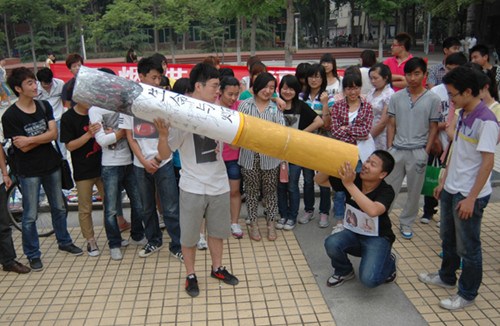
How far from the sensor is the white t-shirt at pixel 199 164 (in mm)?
3449

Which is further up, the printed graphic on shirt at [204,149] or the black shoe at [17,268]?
the printed graphic on shirt at [204,149]

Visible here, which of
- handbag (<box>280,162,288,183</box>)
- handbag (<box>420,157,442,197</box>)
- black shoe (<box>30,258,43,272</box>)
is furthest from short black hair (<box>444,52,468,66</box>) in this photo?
black shoe (<box>30,258,43,272</box>)

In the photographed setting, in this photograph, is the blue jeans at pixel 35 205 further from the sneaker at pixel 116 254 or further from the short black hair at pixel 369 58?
the short black hair at pixel 369 58

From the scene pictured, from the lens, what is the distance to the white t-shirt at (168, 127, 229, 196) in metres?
3.45

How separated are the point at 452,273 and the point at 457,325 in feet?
1.85

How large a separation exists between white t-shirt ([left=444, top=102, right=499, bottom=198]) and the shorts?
6.02 ft

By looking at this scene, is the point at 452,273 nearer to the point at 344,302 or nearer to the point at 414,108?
the point at 344,302

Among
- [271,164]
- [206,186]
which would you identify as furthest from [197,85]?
[271,164]

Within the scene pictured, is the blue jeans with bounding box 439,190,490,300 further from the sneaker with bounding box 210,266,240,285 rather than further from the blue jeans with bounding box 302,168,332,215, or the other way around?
the sneaker with bounding box 210,266,240,285

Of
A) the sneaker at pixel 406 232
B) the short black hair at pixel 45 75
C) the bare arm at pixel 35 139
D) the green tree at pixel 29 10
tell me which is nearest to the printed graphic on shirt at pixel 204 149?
the bare arm at pixel 35 139

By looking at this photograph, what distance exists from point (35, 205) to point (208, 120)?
7.17 ft

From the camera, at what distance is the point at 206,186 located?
350cm

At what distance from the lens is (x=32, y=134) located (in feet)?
13.0

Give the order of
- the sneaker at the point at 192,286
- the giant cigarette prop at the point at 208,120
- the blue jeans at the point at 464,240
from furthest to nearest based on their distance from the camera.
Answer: the sneaker at the point at 192,286, the blue jeans at the point at 464,240, the giant cigarette prop at the point at 208,120
